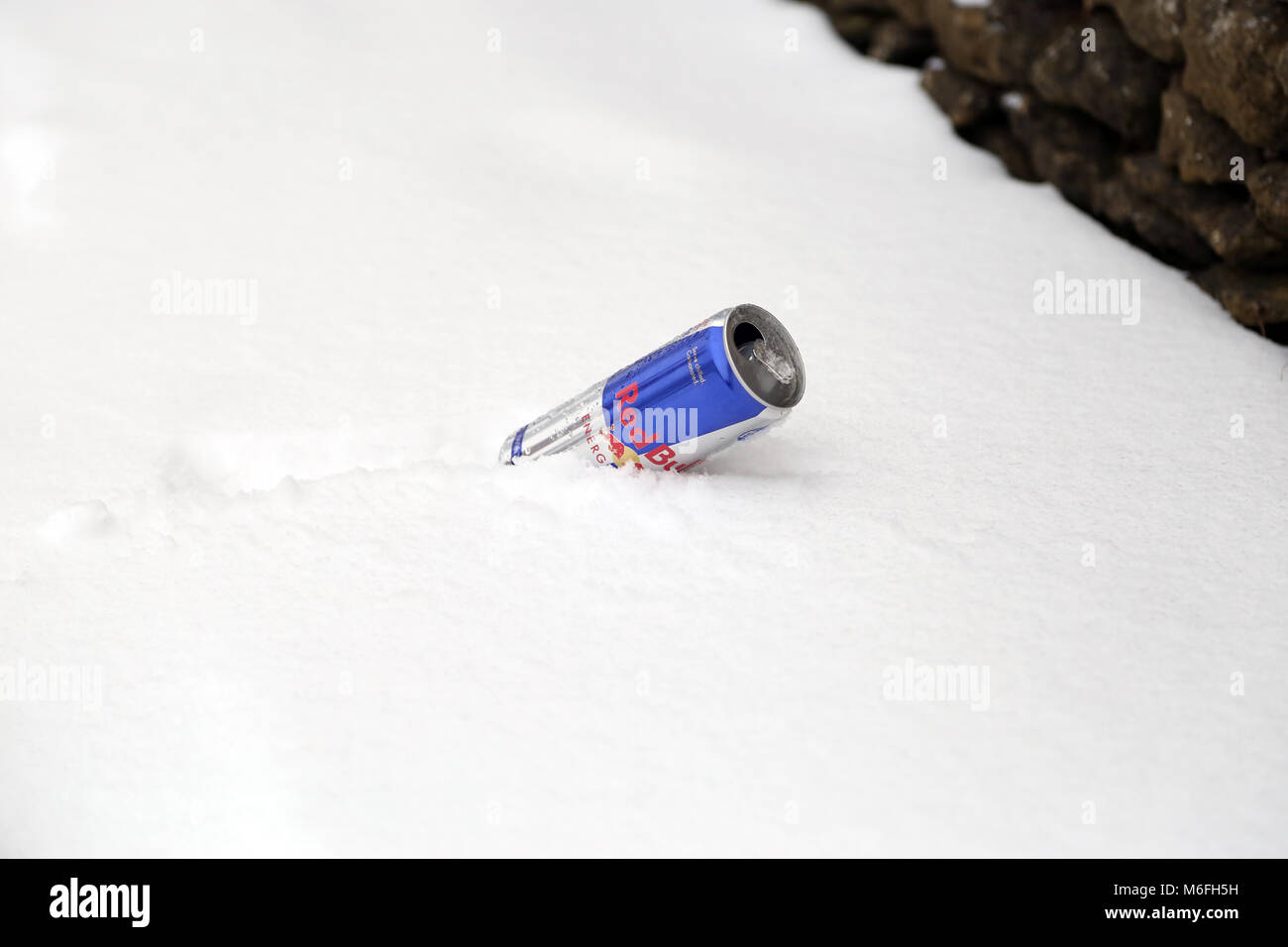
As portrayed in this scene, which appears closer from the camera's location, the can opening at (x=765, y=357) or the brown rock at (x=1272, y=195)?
the can opening at (x=765, y=357)

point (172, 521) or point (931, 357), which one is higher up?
point (931, 357)

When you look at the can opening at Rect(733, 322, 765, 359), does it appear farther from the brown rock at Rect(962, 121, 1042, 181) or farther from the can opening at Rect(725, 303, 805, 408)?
the brown rock at Rect(962, 121, 1042, 181)

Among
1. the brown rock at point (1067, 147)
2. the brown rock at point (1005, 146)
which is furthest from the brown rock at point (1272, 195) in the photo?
the brown rock at point (1005, 146)

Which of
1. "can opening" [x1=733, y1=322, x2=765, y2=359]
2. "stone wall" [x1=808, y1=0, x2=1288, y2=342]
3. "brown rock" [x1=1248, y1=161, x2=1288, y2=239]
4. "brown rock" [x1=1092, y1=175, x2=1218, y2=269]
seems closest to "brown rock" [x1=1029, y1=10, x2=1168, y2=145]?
"stone wall" [x1=808, y1=0, x2=1288, y2=342]

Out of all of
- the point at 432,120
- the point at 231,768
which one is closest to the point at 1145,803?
the point at 231,768

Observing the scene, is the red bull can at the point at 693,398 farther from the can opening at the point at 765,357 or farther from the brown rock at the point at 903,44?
the brown rock at the point at 903,44

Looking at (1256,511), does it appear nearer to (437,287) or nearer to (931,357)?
(931,357)

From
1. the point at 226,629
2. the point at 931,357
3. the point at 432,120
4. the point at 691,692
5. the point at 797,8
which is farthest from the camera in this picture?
the point at 797,8
